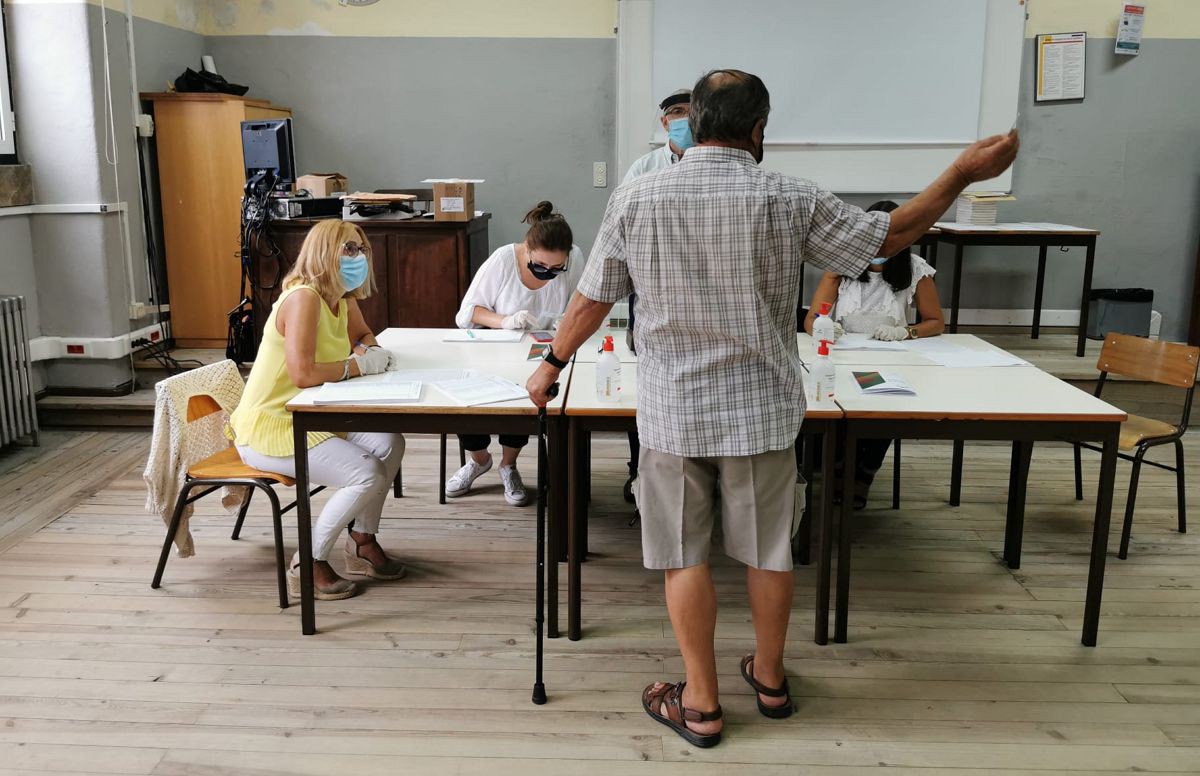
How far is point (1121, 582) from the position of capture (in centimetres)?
330

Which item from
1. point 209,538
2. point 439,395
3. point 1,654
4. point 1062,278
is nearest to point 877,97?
point 1062,278

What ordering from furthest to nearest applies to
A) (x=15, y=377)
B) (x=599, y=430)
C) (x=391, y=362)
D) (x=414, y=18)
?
1. (x=414, y=18)
2. (x=15, y=377)
3. (x=391, y=362)
4. (x=599, y=430)

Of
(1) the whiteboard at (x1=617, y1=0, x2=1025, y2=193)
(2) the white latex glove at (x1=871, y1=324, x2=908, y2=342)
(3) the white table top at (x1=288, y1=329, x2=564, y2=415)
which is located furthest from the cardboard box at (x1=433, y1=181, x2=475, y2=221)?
(2) the white latex glove at (x1=871, y1=324, x2=908, y2=342)

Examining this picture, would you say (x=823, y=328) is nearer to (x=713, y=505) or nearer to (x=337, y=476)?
(x=713, y=505)

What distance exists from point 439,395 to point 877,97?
3.95 metres

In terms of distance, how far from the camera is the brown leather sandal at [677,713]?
7.70 ft

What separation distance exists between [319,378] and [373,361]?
0.21 meters

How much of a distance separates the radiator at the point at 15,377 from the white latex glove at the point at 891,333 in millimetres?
3814

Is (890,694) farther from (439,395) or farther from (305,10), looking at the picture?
(305,10)

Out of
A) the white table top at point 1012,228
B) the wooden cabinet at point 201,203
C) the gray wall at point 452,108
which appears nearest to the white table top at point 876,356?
the white table top at point 1012,228

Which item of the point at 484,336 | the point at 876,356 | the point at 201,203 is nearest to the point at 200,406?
the point at 484,336

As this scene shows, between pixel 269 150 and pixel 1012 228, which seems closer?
pixel 269 150

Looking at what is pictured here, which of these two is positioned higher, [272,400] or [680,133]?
[680,133]

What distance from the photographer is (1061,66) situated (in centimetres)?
570
